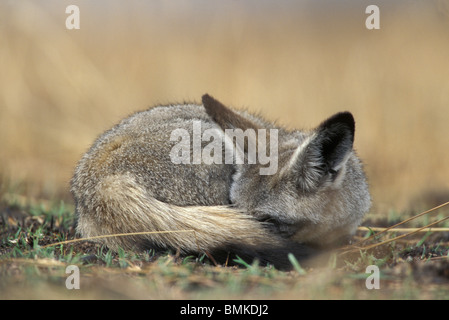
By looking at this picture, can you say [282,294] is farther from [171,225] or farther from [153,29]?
[153,29]

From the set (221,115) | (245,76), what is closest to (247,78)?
(245,76)

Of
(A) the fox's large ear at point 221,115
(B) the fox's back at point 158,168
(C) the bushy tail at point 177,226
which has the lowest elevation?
(C) the bushy tail at point 177,226

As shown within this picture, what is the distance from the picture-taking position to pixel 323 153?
13.9 feet

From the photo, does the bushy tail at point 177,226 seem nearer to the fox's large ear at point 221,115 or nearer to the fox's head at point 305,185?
the fox's head at point 305,185

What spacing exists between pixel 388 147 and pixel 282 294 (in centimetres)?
763

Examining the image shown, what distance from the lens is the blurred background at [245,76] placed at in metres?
10.0

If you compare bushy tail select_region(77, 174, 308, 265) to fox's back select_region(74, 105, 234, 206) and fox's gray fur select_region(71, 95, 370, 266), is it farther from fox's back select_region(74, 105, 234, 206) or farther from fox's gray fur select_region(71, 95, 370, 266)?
fox's back select_region(74, 105, 234, 206)

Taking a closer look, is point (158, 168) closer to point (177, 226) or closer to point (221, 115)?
point (177, 226)

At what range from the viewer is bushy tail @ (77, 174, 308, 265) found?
13.5ft

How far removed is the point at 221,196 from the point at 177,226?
63cm

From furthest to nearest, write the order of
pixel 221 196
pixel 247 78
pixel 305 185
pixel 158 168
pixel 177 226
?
pixel 247 78 < pixel 221 196 < pixel 158 168 < pixel 305 185 < pixel 177 226

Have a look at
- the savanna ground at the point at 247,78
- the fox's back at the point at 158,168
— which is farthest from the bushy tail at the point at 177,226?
the savanna ground at the point at 247,78

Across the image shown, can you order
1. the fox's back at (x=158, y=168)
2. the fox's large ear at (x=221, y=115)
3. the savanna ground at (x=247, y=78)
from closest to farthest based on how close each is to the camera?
the fox's back at (x=158, y=168) → the fox's large ear at (x=221, y=115) → the savanna ground at (x=247, y=78)

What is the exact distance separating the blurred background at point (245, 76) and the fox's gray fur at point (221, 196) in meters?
5.22
